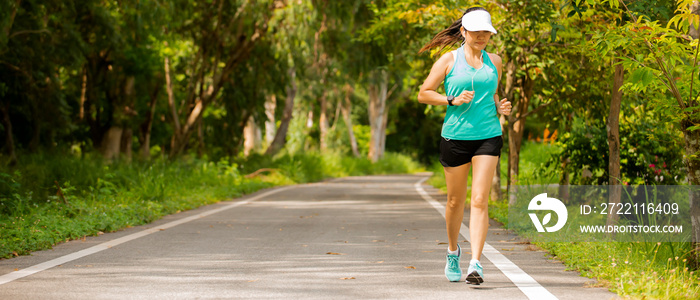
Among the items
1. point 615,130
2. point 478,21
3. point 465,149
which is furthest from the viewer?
point 615,130

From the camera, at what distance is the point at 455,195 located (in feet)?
19.5

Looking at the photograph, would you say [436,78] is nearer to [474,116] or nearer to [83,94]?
[474,116]

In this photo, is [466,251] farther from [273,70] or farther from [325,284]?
[273,70]

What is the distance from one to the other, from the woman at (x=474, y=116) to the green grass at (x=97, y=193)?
4030 millimetres

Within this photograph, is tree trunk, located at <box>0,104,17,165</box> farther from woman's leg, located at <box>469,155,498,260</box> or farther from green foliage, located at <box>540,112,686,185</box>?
woman's leg, located at <box>469,155,498,260</box>

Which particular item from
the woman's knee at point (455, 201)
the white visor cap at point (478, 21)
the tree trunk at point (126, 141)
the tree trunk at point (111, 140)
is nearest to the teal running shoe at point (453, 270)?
the woman's knee at point (455, 201)

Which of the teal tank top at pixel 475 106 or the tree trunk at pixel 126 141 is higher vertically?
the teal tank top at pixel 475 106

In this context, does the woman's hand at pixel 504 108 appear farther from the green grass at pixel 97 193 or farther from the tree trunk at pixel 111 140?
the tree trunk at pixel 111 140

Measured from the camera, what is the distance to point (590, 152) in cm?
1152

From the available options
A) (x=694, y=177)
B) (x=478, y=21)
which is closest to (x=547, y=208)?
(x=694, y=177)

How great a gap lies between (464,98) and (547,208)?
547 cm

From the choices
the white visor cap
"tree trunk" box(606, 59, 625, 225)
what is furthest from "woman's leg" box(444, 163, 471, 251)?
"tree trunk" box(606, 59, 625, 225)

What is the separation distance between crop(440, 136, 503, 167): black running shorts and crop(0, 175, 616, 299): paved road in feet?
2.95

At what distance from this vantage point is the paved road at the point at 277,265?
17.9 feet
